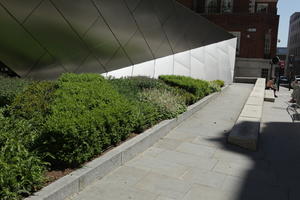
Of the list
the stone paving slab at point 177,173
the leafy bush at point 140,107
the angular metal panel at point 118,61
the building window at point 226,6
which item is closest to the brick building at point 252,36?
the building window at point 226,6

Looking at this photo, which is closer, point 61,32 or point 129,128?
point 129,128

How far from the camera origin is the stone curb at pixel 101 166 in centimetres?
345

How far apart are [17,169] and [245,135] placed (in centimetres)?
480

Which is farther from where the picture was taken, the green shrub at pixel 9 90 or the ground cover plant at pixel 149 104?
the ground cover plant at pixel 149 104

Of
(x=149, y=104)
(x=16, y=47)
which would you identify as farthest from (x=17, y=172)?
(x=16, y=47)

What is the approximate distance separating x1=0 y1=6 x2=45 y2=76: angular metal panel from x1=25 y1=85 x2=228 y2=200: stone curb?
3.80 m

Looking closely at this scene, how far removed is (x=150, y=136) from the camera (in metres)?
5.94

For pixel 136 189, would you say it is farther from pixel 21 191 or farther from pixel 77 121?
pixel 21 191

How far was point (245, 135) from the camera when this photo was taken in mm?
6473

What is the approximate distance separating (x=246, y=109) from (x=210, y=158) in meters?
4.89

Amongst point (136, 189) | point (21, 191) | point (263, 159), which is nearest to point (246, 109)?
point (263, 159)

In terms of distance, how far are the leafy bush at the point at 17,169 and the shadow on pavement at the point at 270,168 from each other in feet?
8.58

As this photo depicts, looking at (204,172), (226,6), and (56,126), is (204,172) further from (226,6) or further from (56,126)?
(226,6)

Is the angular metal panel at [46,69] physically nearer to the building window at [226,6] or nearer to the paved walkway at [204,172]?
the paved walkway at [204,172]
